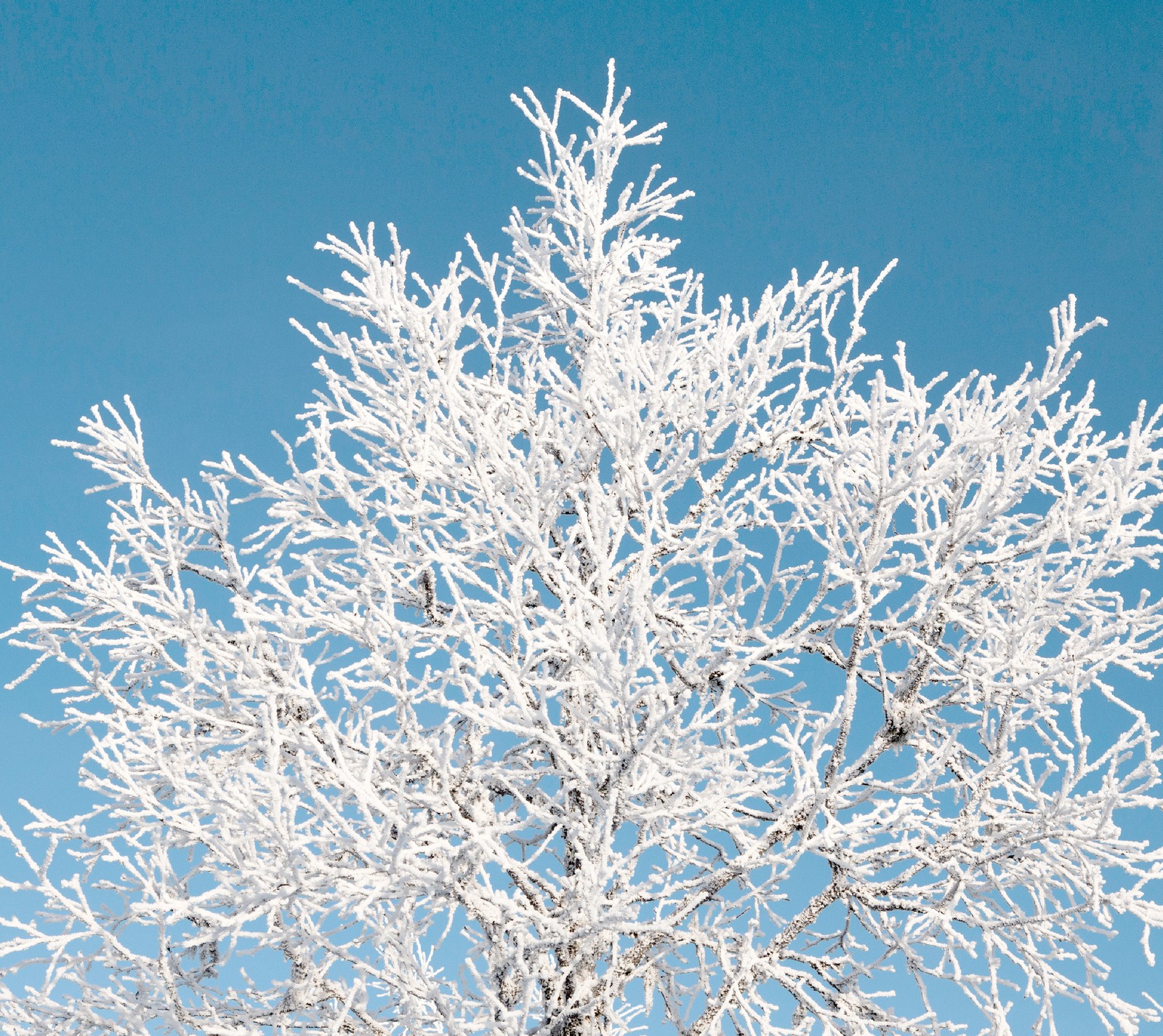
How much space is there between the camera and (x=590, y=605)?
5.54m

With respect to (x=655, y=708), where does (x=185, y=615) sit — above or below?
above

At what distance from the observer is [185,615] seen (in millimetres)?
6016

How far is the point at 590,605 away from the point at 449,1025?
7.08 feet

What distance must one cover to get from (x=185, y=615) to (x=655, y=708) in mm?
2784

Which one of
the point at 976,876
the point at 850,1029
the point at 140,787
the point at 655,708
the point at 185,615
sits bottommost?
the point at 850,1029

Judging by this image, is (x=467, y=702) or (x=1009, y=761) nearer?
(x=467, y=702)

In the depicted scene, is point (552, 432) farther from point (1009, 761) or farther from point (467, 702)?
point (1009, 761)

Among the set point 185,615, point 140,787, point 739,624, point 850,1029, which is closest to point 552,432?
point 739,624

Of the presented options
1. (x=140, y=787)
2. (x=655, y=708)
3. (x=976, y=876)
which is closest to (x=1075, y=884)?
(x=976, y=876)

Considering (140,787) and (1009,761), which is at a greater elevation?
(140,787)

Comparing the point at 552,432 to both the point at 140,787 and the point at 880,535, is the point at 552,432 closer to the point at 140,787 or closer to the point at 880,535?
the point at 880,535

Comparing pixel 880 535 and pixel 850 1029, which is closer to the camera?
pixel 880 535

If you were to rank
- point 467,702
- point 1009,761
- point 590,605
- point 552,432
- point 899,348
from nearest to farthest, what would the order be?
point 467,702 < point 1009,761 < point 590,605 < point 899,348 < point 552,432

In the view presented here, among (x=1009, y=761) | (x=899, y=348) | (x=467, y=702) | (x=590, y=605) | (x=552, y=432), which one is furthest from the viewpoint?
(x=552, y=432)
